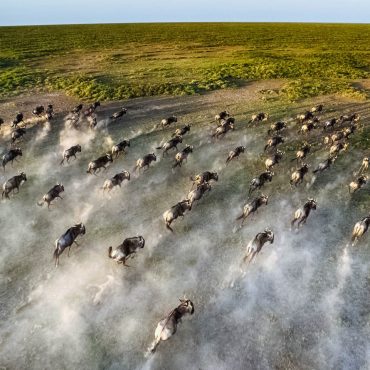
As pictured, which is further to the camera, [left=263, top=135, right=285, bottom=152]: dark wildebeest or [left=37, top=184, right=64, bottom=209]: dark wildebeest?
[left=263, top=135, right=285, bottom=152]: dark wildebeest

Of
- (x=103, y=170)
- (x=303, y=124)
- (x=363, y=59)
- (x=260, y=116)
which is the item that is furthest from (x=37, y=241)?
(x=363, y=59)

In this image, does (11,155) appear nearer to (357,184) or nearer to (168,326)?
(168,326)

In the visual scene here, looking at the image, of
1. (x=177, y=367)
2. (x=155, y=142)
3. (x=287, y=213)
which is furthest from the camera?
(x=155, y=142)

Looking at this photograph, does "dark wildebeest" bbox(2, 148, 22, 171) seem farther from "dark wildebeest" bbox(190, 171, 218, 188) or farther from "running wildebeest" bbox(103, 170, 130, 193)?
"dark wildebeest" bbox(190, 171, 218, 188)

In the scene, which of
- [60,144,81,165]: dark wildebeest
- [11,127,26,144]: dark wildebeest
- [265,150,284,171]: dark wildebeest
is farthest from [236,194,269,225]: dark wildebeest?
[11,127,26,144]: dark wildebeest

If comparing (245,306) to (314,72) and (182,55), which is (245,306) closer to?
(314,72)

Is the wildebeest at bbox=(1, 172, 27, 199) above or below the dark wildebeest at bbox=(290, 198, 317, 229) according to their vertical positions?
above

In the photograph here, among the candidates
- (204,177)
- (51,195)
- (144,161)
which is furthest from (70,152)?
(204,177)
